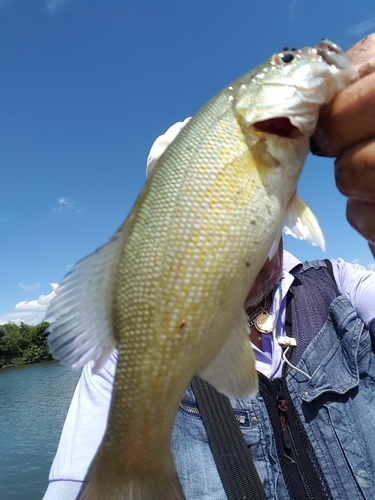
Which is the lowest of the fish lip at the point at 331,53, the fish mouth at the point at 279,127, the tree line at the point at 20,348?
the fish mouth at the point at 279,127

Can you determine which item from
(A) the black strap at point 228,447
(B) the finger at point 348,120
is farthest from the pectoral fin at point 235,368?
(A) the black strap at point 228,447

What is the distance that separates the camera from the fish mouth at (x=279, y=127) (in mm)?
1530

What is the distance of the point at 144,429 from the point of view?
4.16 ft

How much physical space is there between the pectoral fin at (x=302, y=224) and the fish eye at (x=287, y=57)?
2.03 ft

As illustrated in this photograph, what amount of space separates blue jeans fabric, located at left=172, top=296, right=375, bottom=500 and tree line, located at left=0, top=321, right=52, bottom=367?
65.0m

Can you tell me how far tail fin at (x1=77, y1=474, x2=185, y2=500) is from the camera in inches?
50.3

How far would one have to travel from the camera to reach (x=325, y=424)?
2420mm

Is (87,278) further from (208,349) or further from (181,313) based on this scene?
(208,349)

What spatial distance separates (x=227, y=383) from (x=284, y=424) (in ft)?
4.31

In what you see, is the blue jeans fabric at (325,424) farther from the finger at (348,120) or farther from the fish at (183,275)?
the finger at (348,120)

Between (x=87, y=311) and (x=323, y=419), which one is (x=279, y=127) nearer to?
(x=87, y=311)

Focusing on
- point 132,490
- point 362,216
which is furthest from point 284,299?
point 132,490

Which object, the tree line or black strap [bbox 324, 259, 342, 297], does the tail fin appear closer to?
black strap [bbox 324, 259, 342, 297]

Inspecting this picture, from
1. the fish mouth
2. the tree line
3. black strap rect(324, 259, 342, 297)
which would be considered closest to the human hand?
the fish mouth
